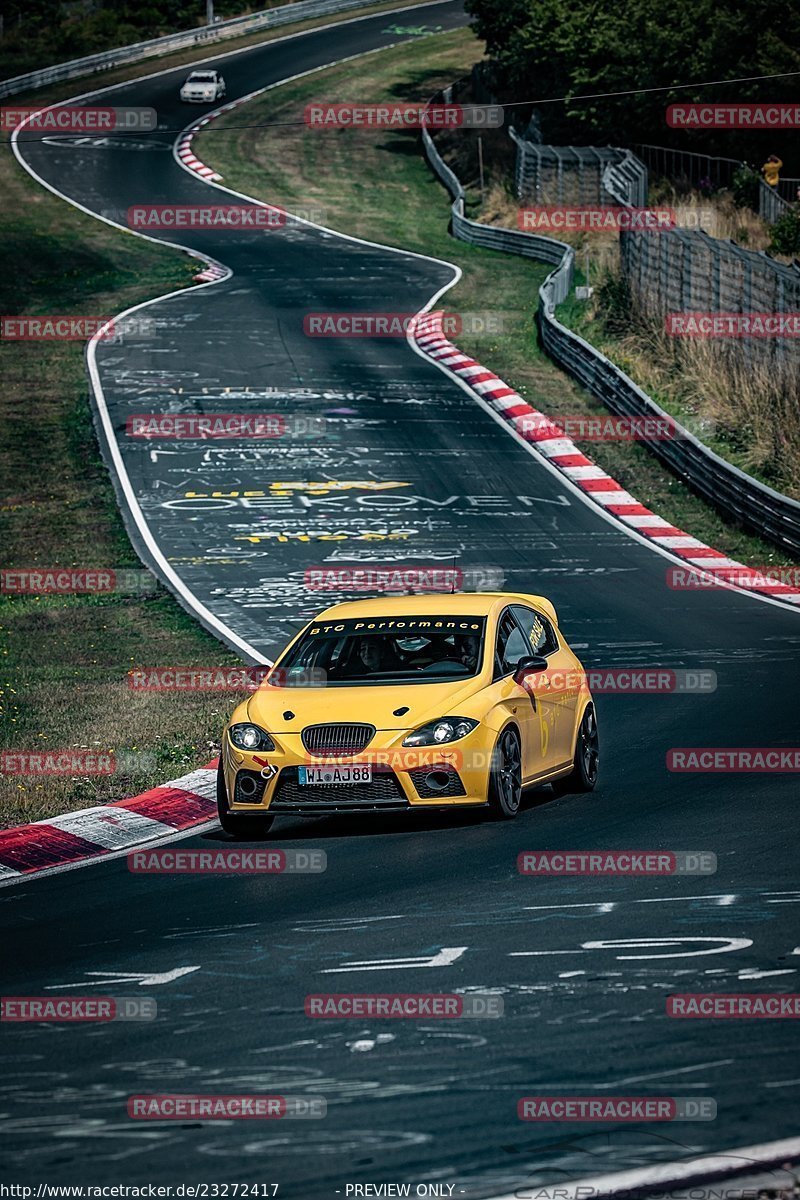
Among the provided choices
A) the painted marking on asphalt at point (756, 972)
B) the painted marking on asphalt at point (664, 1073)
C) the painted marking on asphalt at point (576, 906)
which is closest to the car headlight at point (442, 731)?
the painted marking on asphalt at point (576, 906)

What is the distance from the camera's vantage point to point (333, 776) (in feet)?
39.1

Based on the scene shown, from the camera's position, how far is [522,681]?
12898mm

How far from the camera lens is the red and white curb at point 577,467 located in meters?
24.1

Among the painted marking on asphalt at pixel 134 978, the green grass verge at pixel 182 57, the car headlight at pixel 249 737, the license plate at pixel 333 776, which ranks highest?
the green grass verge at pixel 182 57

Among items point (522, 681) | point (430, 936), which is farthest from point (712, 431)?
point (430, 936)

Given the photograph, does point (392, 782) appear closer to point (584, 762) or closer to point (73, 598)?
point (584, 762)

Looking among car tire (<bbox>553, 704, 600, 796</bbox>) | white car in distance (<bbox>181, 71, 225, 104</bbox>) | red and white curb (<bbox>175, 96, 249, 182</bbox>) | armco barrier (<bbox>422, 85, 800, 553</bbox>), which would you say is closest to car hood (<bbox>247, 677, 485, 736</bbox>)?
car tire (<bbox>553, 704, 600, 796</bbox>)

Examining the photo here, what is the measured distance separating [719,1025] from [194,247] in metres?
45.1

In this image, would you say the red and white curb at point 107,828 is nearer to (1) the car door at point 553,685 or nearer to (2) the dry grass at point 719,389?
(1) the car door at point 553,685

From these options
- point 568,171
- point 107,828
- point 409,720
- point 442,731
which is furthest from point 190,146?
point 442,731

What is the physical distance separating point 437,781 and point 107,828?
2421 millimetres

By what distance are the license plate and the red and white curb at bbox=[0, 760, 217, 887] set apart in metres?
1.26

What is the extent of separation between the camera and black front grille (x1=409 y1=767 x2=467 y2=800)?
11836mm

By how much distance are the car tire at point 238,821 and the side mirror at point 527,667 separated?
1.95m
